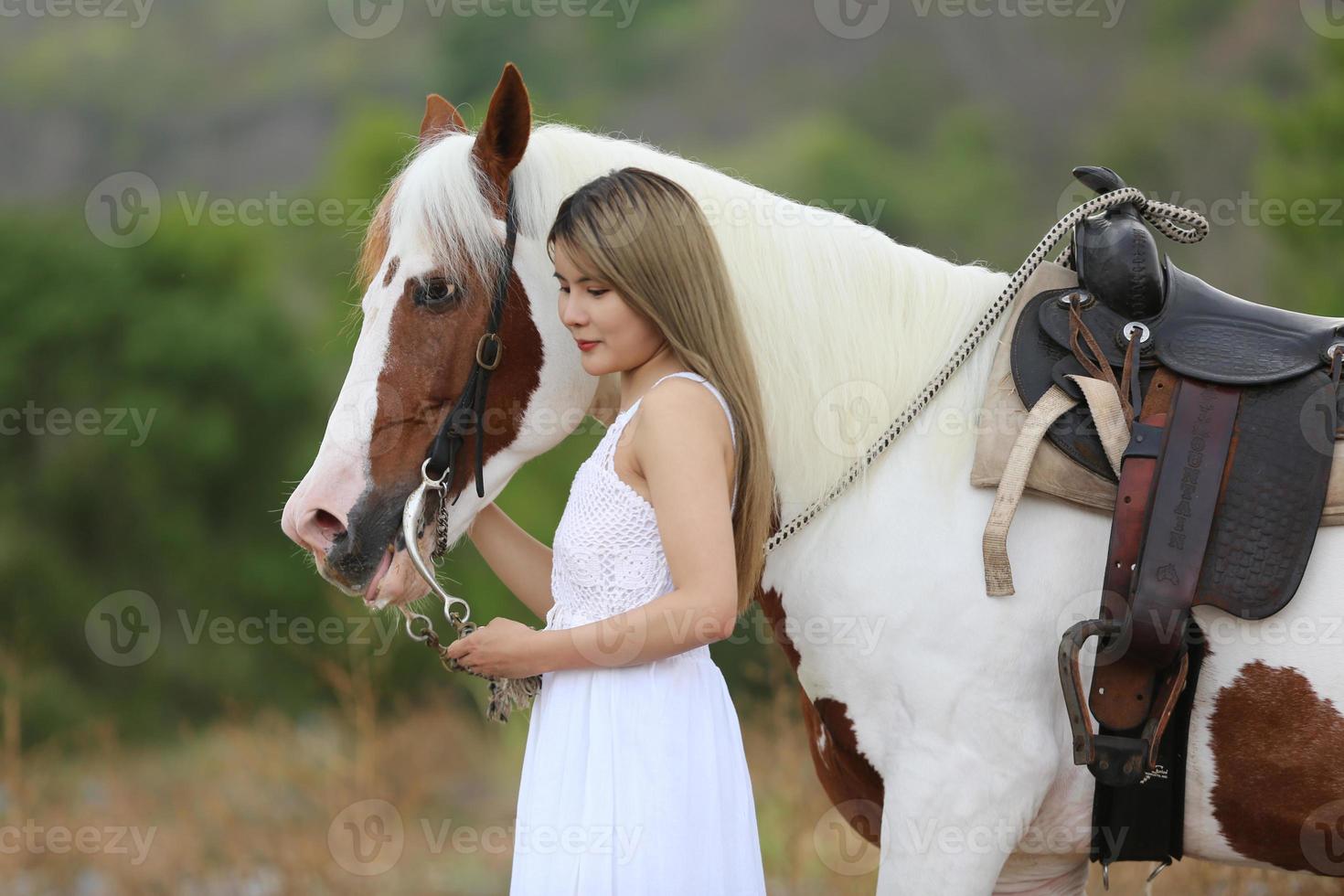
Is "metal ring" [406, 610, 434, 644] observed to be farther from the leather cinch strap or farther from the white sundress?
the leather cinch strap

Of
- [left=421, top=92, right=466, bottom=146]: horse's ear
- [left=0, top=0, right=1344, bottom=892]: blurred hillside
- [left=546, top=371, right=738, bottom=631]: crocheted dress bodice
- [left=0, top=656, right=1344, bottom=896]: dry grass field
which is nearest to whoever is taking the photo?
[left=546, top=371, right=738, bottom=631]: crocheted dress bodice

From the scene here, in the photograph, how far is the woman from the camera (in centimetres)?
171

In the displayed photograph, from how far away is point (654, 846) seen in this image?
1739 millimetres

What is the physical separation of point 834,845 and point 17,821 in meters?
3.88

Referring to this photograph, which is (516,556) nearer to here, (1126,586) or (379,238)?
(379,238)

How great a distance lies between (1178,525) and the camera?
185 centimetres

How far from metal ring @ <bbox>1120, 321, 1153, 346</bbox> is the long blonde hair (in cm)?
70

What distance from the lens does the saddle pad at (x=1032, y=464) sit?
1.85 meters

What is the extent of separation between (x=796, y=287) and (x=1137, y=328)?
2.08ft

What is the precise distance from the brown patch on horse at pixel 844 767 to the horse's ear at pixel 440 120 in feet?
4.64

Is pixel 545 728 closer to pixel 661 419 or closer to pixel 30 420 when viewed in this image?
pixel 661 419

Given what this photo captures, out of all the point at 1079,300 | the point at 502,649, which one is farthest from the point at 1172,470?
the point at 502,649

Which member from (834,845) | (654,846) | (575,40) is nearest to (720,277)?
(654,846)

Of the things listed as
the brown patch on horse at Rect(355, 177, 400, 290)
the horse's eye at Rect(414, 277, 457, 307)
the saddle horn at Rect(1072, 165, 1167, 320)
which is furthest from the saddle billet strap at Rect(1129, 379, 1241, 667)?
the brown patch on horse at Rect(355, 177, 400, 290)
